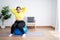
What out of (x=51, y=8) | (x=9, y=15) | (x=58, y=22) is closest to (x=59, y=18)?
(x=58, y=22)

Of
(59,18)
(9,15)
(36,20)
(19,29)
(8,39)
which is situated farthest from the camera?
(36,20)

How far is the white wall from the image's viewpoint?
8.29 metres

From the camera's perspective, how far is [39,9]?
330 inches

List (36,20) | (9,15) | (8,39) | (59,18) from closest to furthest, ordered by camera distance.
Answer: (8,39) < (59,18) < (9,15) < (36,20)

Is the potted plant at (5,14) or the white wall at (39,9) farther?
the white wall at (39,9)

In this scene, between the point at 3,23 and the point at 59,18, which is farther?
the point at 3,23

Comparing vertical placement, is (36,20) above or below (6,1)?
below

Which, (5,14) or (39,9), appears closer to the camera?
(5,14)

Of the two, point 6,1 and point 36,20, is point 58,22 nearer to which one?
point 36,20

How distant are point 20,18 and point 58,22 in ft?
6.50

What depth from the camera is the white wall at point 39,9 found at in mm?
8289

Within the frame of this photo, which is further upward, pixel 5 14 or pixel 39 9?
pixel 39 9

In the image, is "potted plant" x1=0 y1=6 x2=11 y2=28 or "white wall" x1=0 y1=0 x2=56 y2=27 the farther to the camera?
"white wall" x1=0 y1=0 x2=56 y2=27

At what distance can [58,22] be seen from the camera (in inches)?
265
